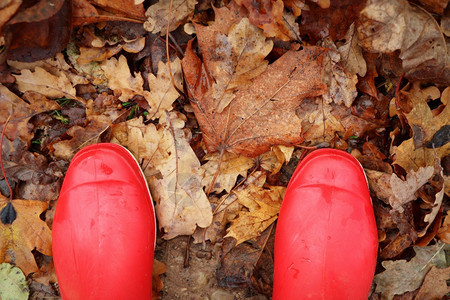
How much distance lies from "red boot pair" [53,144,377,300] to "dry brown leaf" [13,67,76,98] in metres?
0.35

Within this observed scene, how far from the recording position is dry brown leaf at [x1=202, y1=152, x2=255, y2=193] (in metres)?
1.89

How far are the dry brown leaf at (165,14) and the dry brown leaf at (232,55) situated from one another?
156 mm

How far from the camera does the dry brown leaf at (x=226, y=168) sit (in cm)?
189

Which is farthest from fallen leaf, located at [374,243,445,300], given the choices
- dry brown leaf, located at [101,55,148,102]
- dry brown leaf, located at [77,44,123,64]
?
dry brown leaf, located at [77,44,123,64]

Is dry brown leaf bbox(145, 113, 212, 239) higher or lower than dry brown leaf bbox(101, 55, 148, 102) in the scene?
lower

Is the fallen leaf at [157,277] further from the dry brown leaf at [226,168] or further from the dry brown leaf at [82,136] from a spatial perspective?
the dry brown leaf at [82,136]

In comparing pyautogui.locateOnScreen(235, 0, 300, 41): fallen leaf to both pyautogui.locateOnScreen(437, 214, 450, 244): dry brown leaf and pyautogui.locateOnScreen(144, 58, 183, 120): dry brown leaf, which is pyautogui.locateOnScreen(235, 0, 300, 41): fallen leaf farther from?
pyautogui.locateOnScreen(437, 214, 450, 244): dry brown leaf

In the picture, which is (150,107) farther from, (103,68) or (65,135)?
(65,135)

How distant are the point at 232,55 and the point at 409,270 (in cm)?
136

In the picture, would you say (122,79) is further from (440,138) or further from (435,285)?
(435,285)

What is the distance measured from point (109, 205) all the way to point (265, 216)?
80 centimetres

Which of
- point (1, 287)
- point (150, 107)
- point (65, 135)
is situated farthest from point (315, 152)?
point (1, 287)

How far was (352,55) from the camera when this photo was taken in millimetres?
1755

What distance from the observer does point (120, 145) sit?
1.92 metres
